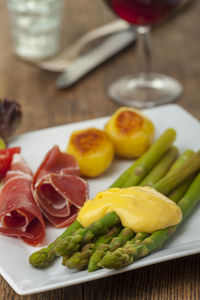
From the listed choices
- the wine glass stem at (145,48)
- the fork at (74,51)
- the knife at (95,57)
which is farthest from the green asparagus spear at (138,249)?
the fork at (74,51)

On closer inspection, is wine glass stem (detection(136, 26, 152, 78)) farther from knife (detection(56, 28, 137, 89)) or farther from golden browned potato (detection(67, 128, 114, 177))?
golden browned potato (detection(67, 128, 114, 177))

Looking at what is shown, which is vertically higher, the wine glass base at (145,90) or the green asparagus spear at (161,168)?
the green asparagus spear at (161,168)

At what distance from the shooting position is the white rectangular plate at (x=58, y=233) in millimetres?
1519

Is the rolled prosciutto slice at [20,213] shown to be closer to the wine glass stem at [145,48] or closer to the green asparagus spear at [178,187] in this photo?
the green asparagus spear at [178,187]

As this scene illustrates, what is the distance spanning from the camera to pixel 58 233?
1.84 m

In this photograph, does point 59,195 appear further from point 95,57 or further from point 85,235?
point 95,57

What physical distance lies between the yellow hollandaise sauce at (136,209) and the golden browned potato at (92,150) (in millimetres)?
440

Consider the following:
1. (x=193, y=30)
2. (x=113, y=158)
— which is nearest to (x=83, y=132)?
(x=113, y=158)

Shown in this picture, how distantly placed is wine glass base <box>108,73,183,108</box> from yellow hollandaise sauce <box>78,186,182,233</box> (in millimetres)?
1471

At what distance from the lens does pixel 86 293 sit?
1.63 metres

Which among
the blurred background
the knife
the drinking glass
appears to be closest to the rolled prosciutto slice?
the blurred background

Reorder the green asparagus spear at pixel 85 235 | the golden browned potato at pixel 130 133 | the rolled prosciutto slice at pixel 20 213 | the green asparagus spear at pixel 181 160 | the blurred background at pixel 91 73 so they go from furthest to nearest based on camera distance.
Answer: the blurred background at pixel 91 73, the golden browned potato at pixel 130 133, the green asparagus spear at pixel 181 160, the rolled prosciutto slice at pixel 20 213, the green asparagus spear at pixel 85 235

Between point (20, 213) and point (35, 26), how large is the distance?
2042 millimetres

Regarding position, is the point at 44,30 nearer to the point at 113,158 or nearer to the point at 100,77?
the point at 100,77
